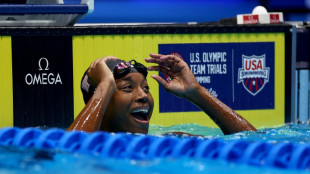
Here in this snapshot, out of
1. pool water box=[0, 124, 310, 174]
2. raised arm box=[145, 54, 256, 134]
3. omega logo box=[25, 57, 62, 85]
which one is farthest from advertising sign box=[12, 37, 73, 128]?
pool water box=[0, 124, 310, 174]

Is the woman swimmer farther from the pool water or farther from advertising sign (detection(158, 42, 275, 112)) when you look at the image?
advertising sign (detection(158, 42, 275, 112))

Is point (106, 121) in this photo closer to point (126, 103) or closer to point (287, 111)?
point (126, 103)

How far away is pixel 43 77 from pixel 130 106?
6.99 feet

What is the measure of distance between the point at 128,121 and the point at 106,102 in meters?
0.20

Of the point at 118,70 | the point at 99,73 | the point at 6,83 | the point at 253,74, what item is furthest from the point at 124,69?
the point at 253,74

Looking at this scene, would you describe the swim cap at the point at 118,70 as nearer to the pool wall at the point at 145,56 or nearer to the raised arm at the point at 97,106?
the raised arm at the point at 97,106

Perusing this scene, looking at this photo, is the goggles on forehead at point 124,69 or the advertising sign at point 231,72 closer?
the goggles on forehead at point 124,69

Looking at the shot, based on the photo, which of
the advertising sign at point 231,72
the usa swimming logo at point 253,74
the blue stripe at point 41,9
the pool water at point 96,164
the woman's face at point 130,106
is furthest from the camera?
the usa swimming logo at point 253,74

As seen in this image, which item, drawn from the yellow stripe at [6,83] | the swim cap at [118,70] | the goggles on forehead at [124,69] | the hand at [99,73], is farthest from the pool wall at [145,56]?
the goggles on forehead at [124,69]

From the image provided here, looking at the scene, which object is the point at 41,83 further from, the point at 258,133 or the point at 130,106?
the point at 258,133

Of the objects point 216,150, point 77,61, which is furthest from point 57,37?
point 216,150

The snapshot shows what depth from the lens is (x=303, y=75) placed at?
21.2ft

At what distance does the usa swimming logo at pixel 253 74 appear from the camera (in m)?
6.20

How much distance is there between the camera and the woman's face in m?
3.79
